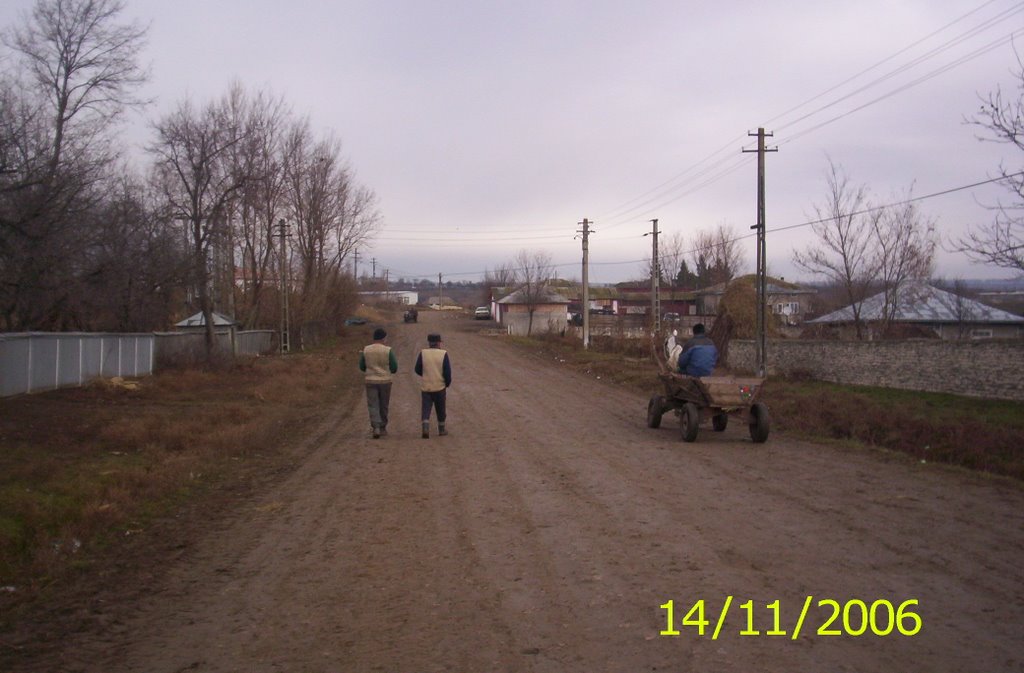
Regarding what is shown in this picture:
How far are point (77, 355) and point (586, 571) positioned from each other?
66.7 ft

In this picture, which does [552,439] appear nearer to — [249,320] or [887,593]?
[887,593]

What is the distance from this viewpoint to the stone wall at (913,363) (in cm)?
2270

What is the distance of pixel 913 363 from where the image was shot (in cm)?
2622

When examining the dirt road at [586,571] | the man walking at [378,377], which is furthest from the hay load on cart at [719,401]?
the man walking at [378,377]

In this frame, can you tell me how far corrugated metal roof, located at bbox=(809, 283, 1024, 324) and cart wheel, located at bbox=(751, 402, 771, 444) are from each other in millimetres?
33161

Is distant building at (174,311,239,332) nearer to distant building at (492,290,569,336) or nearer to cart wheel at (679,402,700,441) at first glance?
cart wheel at (679,402,700,441)

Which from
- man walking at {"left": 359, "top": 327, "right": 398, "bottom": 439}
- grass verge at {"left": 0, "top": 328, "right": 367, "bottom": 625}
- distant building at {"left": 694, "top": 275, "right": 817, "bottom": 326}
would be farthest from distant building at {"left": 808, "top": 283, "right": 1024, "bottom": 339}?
man walking at {"left": 359, "top": 327, "right": 398, "bottom": 439}

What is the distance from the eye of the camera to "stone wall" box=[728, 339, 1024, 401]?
22703 millimetres

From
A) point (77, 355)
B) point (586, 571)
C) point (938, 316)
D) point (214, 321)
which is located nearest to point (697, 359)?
point (586, 571)

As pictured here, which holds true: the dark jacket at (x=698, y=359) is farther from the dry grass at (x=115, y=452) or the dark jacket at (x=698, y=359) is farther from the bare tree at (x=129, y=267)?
the bare tree at (x=129, y=267)

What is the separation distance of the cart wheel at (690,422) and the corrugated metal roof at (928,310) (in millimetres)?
33467

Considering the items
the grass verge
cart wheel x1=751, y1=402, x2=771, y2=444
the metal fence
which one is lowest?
the grass verge

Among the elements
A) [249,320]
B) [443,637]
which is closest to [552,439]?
[443,637]

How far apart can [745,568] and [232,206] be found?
3160 centimetres
